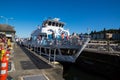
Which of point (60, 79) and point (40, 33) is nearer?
point (60, 79)

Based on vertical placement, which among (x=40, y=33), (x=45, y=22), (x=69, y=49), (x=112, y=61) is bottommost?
(x=112, y=61)

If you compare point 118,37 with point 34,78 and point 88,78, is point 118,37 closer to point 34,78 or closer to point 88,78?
point 88,78

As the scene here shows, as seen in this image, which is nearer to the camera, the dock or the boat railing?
the dock

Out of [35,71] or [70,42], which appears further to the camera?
[70,42]

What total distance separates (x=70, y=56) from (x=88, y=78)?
98.7 inches

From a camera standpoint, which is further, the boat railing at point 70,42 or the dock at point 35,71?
the boat railing at point 70,42

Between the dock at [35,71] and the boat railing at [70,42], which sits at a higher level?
the boat railing at [70,42]

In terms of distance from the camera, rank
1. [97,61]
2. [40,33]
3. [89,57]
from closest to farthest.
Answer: [97,61], [89,57], [40,33]

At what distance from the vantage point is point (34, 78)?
7.22 metres

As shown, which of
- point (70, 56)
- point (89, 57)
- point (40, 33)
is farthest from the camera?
point (40, 33)

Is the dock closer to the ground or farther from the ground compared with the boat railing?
closer to the ground

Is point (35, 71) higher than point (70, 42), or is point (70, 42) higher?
point (70, 42)

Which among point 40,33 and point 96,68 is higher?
point 40,33

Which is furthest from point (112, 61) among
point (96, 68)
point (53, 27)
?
point (53, 27)
